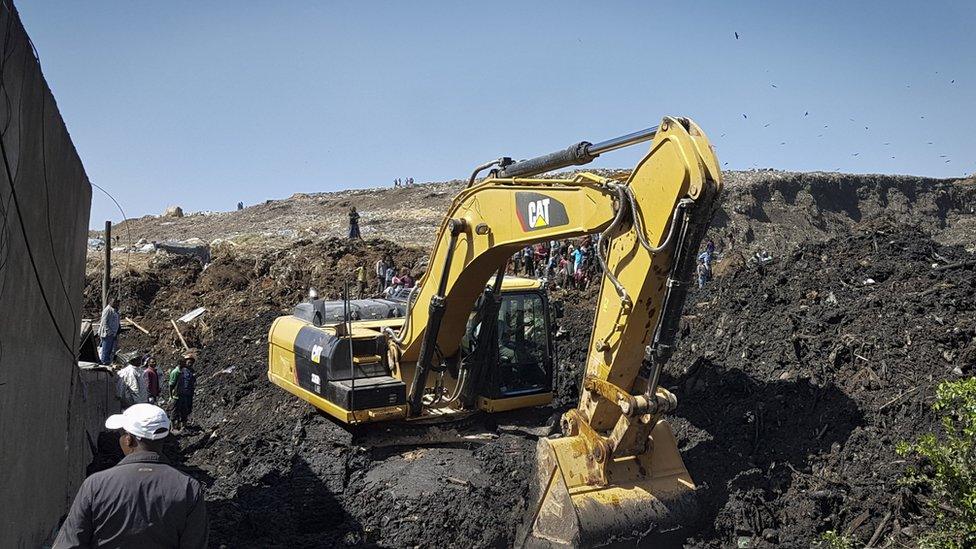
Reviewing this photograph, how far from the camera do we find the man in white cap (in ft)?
12.2

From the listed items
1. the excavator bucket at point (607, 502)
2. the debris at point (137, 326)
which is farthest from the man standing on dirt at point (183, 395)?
the debris at point (137, 326)

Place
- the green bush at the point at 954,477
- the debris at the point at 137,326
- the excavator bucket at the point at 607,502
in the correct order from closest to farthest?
1. the green bush at the point at 954,477
2. the excavator bucket at the point at 607,502
3. the debris at the point at 137,326

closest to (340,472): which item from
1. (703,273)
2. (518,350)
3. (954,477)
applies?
(518,350)

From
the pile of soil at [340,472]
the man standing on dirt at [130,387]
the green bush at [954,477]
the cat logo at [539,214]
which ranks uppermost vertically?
the cat logo at [539,214]

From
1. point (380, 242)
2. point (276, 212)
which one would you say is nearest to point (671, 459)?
point (380, 242)

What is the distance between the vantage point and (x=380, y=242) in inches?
1061

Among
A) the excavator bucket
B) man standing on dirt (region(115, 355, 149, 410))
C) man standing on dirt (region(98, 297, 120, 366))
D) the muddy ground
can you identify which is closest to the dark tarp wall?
the muddy ground

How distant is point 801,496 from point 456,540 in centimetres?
309

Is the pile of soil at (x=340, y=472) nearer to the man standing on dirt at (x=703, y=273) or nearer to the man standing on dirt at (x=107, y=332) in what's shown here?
the man standing on dirt at (x=107, y=332)

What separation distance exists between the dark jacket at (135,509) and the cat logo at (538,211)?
4.34 metres

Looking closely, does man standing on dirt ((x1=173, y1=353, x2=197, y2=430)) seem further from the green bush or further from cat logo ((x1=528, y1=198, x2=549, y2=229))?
the green bush

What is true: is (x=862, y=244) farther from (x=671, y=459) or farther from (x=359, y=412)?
(x=359, y=412)

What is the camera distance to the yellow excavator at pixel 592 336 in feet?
21.5

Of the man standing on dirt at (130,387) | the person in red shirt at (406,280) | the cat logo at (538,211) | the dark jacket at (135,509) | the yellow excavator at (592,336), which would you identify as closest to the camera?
the dark jacket at (135,509)
